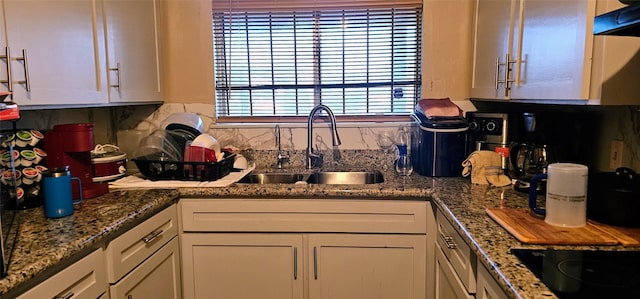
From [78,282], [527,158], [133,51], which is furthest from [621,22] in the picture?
[133,51]

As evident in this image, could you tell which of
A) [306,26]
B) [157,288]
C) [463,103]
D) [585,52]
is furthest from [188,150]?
[585,52]

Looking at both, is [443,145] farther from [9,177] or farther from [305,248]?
[9,177]

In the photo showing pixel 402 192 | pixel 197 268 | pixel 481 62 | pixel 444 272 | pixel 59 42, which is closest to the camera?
pixel 59 42

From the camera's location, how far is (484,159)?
2.04 m

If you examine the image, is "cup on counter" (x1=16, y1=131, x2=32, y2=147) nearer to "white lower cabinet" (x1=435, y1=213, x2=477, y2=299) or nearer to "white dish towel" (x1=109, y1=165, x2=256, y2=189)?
"white dish towel" (x1=109, y1=165, x2=256, y2=189)

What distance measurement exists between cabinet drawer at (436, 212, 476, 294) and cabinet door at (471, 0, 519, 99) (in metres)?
0.65

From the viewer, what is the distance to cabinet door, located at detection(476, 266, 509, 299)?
1.16m

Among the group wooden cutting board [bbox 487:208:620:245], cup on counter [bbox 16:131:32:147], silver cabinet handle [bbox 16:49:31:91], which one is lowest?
wooden cutting board [bbox 487:208:620:245]

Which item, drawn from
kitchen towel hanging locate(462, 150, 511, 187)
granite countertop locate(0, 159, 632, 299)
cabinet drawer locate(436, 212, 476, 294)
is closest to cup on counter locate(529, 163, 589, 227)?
granite countertop locate(0, 159, 632, 299)

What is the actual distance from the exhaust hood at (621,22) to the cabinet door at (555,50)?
192 mm

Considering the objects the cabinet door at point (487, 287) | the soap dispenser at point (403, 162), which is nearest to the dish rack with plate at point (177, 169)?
the soap dispenser at point (403, 162)

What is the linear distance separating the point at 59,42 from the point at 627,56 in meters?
1.89

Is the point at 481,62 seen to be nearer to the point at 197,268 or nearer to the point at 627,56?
the point at 627,56

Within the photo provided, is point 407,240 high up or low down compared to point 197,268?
up
